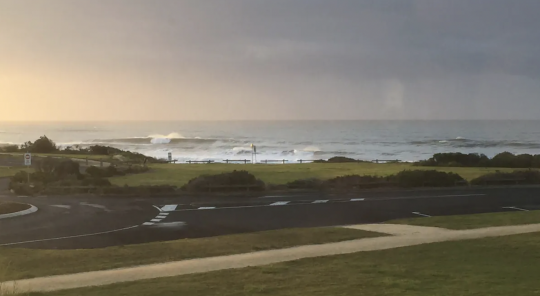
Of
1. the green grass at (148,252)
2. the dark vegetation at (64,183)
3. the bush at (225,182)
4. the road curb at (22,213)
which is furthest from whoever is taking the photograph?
the bush at (225,182)

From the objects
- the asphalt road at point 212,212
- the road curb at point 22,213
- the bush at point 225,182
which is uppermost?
the bush at point 225,182

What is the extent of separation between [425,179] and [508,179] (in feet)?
15.4

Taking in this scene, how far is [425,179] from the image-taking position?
1123 inches

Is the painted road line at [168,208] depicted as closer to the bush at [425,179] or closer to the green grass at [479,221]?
the green grass at [479,221]

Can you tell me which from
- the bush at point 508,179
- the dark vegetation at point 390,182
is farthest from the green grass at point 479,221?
the bush at point 508,179

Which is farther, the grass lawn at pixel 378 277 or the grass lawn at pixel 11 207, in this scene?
the grass lawn at pixel 11 207

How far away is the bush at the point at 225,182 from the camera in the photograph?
26.4m

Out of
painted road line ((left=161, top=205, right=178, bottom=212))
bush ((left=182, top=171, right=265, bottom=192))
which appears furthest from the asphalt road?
bush ((left=182, top=171, right=265, bottom=192))

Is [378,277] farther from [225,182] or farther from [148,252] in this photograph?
[225,182]

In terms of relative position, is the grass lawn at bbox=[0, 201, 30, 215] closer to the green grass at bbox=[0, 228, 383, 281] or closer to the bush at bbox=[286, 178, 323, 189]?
the green grass at bbox=[0, 228, 383, 281]

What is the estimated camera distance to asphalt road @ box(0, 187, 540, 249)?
1493 cm

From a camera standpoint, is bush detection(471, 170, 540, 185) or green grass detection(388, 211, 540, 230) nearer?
green grass detection(388, 211, 540, 230)

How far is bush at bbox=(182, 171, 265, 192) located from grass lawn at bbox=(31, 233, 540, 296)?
1655 centimetres

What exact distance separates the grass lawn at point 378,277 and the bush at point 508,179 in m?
19.4
